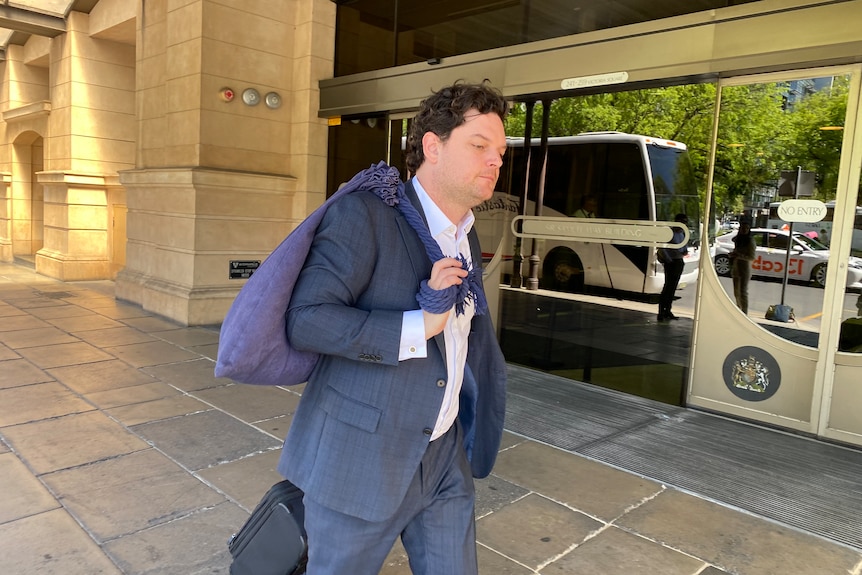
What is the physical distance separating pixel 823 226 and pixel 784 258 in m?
0.34

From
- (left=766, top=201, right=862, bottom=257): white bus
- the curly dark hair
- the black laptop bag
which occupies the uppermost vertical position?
the curly dark hair

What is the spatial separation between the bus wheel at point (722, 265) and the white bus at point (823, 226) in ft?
1.28

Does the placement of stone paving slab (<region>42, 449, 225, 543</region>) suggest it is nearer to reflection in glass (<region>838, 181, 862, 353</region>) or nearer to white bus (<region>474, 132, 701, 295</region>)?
white bus (<region>474, 132, 701, 295</region>)

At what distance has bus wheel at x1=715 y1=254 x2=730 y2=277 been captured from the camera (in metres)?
5.10

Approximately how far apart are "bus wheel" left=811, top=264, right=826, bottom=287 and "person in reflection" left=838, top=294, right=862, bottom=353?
248 mm

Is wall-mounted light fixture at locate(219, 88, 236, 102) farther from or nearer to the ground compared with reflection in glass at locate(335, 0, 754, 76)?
nearer to the ground

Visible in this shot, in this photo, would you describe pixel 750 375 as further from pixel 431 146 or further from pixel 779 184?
pixel 431 146

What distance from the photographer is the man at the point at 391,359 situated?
62.7 inches

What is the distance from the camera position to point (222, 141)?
791 cm

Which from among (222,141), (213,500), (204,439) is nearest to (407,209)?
(213,500)

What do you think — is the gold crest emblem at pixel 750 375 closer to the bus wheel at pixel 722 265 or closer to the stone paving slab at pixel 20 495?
the bus wheel at pixel 722 265

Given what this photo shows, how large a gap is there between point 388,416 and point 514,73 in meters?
5.07

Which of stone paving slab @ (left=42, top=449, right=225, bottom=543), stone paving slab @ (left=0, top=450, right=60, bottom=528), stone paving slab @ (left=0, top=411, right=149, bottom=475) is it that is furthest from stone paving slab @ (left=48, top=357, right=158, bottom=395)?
stone paving slab @ (left=42, top=449, right=225, bottom=543)

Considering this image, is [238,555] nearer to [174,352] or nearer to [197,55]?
[174,352]
